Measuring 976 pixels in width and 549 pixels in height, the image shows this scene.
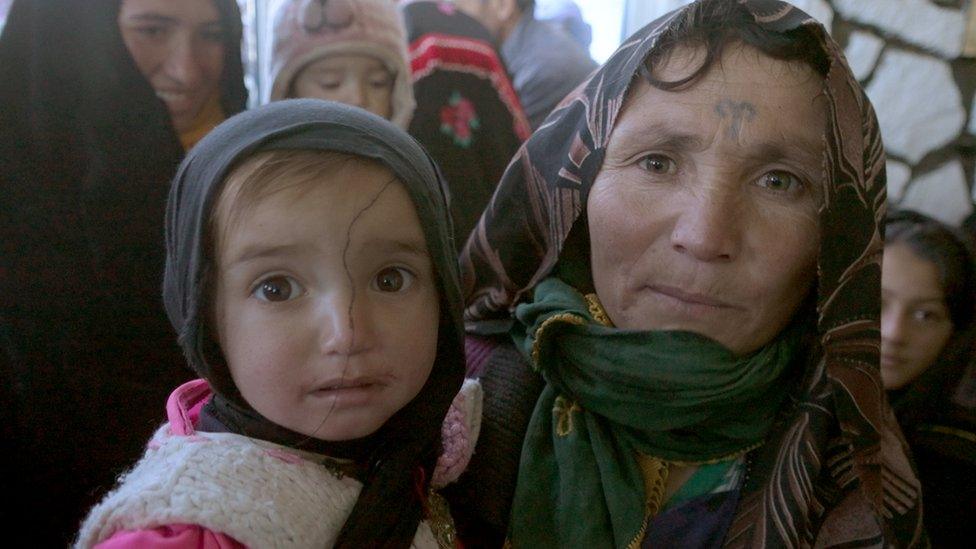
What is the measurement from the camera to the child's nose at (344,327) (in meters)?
0.88

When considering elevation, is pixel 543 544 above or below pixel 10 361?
above

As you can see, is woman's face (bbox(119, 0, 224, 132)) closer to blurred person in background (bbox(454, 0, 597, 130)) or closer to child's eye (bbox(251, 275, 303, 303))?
child's eye (bbox(251, 275, 303, 303))

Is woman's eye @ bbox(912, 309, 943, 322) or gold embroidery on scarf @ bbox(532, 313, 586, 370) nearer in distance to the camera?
gold embroidery on scarf @ bbox(532, 313, 586, 370)

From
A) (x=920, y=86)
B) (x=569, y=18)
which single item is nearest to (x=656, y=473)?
(x=920, y=86)

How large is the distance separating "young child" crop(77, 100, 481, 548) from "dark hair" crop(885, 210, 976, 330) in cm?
169

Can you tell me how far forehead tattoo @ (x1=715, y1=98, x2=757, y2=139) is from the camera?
41.7 inches

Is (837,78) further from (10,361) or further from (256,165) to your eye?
(10,361)

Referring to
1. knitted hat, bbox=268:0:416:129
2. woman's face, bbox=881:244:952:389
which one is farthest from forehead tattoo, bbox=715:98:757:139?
woman's face, bbox=881:244:952:389

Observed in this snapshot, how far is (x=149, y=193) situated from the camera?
1724 mm

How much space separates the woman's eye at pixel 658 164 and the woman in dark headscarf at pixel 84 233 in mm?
1143

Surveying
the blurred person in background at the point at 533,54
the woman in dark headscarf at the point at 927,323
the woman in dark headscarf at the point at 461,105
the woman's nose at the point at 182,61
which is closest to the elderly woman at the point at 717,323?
the woman in dark headscarf at the point at 927,323

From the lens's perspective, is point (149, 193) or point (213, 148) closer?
point (213, 148)

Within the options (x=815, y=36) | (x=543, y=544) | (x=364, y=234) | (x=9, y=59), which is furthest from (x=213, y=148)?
(x=9, y=59)

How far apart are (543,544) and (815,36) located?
2.76ft
